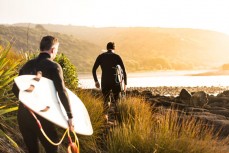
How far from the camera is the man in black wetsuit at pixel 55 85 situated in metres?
4.52

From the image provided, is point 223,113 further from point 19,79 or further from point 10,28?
point 10,28

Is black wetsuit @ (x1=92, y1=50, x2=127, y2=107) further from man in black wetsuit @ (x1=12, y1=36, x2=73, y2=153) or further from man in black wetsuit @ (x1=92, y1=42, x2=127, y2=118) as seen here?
man in black wetsuit @ (x1=12, y1=36, x2=73, y2=153)

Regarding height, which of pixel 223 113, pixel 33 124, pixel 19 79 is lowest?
pixel 223 113

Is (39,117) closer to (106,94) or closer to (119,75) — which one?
(119,75)

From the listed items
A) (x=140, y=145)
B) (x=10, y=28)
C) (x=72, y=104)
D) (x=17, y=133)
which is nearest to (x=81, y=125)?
(x=72, y=104)

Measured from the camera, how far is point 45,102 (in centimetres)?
425

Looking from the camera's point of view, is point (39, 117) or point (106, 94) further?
point (106, 94)

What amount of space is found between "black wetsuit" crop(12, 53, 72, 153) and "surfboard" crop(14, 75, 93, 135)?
7 centimetres

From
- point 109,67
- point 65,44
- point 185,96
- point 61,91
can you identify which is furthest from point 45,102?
point 65,44

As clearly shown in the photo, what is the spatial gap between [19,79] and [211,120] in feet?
25.5

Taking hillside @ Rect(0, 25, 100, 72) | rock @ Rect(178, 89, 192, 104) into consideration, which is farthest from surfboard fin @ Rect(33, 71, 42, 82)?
hillside @ Rect(0, 25, 100, 72)

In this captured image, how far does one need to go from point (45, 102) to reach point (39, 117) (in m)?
0.55

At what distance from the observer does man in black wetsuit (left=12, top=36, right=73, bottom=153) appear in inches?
178

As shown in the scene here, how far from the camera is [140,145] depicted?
241 inches
